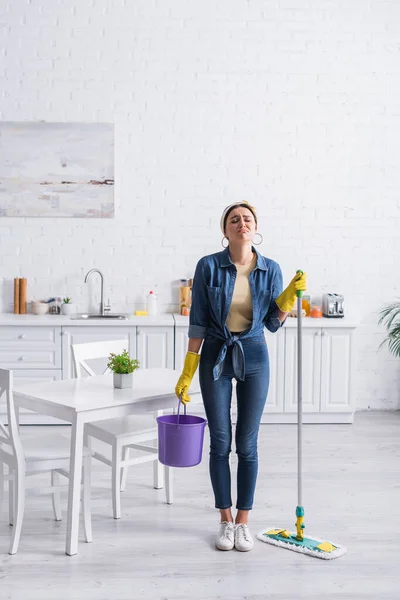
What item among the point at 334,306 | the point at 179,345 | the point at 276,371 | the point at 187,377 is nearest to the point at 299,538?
the point at 187,377

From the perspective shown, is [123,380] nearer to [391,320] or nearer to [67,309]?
[67,309]

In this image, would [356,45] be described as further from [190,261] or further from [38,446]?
[38,446]

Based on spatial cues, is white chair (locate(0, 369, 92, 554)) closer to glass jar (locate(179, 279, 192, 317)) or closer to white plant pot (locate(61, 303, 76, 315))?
white plant pot (locate(61, 303, 76, 315))

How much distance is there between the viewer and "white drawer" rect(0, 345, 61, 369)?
543cm

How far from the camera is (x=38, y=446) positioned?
3387mm

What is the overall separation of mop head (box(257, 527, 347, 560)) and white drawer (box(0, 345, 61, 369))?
249 cm

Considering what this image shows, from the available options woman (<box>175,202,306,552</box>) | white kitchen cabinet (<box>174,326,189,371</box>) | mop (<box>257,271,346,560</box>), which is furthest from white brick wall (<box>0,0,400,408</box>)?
mop (<box>257,271,346,560</box>)

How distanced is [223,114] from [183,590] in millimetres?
3998

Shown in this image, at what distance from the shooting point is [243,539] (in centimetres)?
329

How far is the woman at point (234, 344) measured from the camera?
128 inches

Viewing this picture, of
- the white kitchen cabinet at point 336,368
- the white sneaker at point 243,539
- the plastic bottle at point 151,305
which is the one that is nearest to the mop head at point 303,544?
the white sneaker at point 243,539

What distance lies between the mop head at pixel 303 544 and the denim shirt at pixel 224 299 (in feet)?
2.51

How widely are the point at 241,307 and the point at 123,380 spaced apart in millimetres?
682

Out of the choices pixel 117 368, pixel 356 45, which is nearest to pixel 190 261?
pixel 356 45
